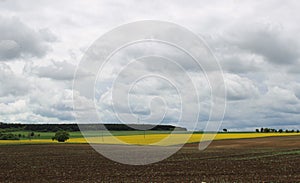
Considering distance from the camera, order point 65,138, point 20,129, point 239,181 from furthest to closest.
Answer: point 20,129 → point 65,138 → point 239,181

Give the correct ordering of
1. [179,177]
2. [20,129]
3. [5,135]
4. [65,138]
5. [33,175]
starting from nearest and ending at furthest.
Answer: [179,177], [33,175], [65,138], [5,135], [20,129]

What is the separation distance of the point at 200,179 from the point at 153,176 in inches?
144

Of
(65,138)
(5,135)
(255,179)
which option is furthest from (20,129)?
(255,179)

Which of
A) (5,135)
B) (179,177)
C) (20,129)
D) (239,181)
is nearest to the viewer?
(239,181)

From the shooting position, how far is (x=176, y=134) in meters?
106

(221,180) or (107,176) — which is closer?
(221,180)

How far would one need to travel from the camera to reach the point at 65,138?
102188mm

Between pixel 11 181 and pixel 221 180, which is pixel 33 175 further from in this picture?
pixel 221 180

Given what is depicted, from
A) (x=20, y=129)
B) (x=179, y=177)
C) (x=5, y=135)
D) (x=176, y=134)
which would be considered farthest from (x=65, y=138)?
(x=179, y=177)

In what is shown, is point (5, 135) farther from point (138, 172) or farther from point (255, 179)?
point (255, 179)

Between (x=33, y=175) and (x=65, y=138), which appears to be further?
(x=65, y=138)

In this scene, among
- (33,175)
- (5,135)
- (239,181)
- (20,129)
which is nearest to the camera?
(239,181)

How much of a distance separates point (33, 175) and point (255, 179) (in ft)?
51.1

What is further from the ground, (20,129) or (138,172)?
(20,129)
